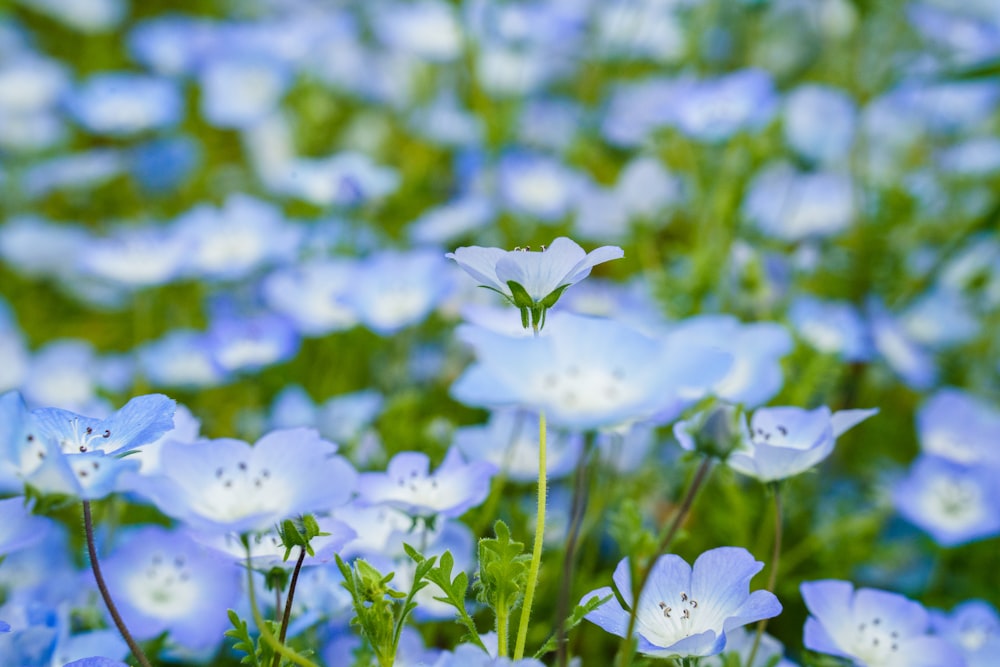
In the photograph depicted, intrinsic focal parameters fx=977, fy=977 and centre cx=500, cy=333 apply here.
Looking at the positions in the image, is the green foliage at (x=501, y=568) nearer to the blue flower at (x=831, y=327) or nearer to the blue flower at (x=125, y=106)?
the blue flower at (x=831, y=327)

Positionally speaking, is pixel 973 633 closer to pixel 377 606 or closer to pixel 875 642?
pixel 875 642

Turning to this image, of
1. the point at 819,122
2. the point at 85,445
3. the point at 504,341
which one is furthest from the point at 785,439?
the point at 819,122

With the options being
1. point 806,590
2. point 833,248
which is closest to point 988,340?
point 833,248

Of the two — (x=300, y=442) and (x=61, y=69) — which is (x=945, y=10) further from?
(x=61, y=69)

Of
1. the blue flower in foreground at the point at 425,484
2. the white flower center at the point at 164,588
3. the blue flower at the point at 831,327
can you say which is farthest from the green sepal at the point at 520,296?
the blue flower at the point at 831,327

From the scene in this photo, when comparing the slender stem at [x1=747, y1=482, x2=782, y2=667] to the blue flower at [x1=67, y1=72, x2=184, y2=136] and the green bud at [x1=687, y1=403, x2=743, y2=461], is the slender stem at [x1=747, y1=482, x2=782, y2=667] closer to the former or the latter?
the green bud at [x1=687, y1=403, x2=743, y2=461]

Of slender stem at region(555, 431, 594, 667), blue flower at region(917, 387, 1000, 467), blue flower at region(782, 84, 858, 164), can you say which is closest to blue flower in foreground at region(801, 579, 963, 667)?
slender stem at region(555, 431, 594, 667)
